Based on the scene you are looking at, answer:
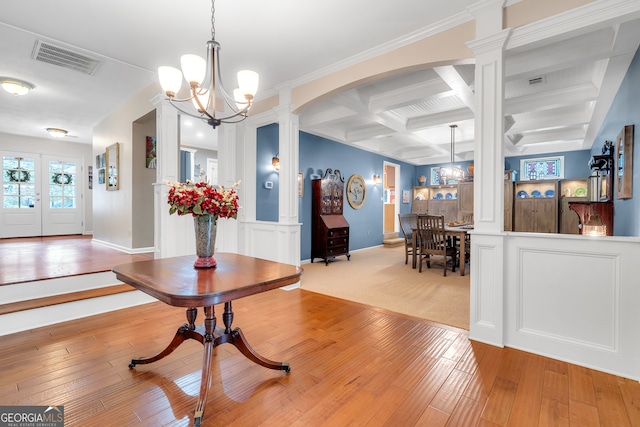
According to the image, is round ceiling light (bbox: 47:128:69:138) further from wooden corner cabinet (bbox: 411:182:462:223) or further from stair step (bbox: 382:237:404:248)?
wooden corner cabinet (bbox: 411:182:462:223)

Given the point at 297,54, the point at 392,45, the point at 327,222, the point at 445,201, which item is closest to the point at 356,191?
the point at 327,222

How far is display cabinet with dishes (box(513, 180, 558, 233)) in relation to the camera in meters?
7.06

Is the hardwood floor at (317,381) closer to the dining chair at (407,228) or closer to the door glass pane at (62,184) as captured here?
the dining chair at (407,228)

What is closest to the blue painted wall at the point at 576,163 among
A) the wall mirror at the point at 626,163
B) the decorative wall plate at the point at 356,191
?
the decorative wall plate at the point at 356,191

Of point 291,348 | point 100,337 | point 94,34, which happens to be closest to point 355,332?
point 291,348

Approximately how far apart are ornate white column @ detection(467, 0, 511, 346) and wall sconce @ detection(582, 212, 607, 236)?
936 millimetres

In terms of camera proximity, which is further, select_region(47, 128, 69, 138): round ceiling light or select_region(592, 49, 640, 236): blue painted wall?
select_region(47, 128, 69, 138): round ceiling light

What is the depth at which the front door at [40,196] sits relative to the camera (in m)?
6.82

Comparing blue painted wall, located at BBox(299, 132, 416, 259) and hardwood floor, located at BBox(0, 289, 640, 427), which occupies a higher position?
blue painted wall, located at BBox(299, 132, 416, 259)

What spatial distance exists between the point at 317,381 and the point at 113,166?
5391 mm

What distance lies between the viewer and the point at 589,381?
6.17 feet

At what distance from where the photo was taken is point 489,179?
235 cm

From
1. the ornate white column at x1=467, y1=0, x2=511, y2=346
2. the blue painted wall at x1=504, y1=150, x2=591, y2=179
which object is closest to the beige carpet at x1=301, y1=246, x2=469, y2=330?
the ornate white column at x1=467, y1=0, x2=511, y2=346

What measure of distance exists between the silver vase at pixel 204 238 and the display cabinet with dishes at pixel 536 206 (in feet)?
25.5
